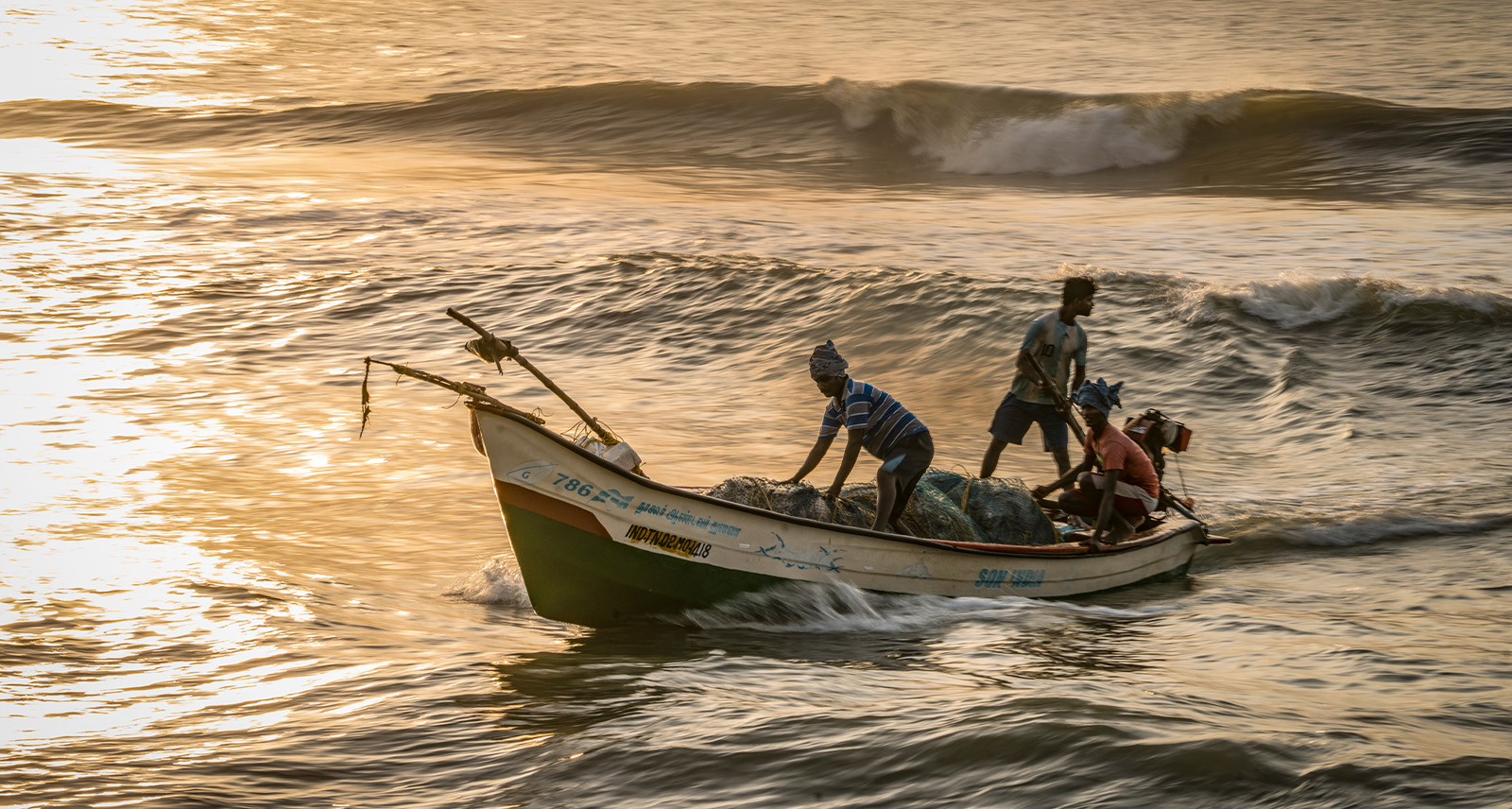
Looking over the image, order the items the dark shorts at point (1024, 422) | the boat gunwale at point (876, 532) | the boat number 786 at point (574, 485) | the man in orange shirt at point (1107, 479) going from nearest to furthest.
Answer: the boat gunwale at point (876, 532) < the boat number 786 at point (574, 485) < the man in orange shirt at point (1107, 479) < the dark shorts at point (1024, 422)

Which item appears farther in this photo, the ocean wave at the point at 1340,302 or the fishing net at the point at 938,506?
the ocean wave at the point at 1340,302

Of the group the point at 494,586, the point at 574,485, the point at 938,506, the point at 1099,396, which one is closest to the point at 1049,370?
the point at 1099,396

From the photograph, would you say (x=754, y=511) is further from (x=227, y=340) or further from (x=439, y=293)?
(x=439, y=293)

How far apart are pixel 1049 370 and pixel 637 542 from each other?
11.5 feet

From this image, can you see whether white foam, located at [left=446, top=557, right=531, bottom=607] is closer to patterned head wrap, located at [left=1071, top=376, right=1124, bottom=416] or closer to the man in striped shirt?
the man in striped shirt

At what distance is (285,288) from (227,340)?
9.15 feet

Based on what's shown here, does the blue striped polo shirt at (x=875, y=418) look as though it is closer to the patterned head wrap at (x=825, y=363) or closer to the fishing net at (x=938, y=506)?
the patterned head wrap at (x=825, y=363)

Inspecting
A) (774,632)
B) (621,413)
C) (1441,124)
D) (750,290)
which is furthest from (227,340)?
(1441,124)

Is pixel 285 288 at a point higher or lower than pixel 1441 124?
lower

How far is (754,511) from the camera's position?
6.23 meters

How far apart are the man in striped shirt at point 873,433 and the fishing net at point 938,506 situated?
118 millimetres

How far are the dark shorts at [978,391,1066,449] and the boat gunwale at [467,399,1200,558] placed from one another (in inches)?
39.3

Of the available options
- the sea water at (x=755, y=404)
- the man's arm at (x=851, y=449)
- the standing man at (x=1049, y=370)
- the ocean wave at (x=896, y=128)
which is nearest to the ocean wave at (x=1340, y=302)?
the sea water at (x=755, y=404)

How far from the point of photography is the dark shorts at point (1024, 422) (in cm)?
855
